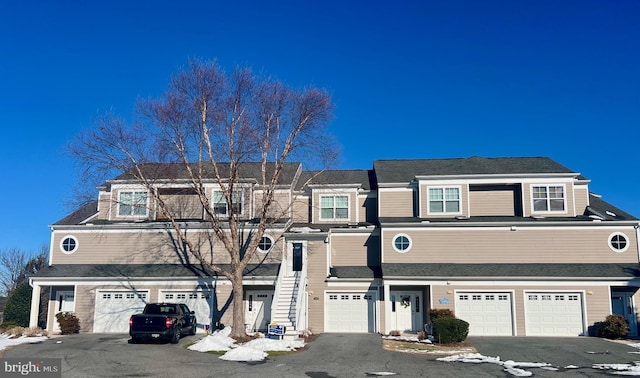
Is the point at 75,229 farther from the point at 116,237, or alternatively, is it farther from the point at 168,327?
the point at 168,327

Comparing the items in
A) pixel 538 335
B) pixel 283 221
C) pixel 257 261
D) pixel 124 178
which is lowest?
pixel 538 335

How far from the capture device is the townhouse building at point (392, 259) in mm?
23797

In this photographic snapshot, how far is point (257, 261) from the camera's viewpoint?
85.3ft

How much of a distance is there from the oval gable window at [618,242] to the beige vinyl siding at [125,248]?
60.1 feet

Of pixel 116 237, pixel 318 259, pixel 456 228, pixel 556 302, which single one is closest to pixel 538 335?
pixel 556 302

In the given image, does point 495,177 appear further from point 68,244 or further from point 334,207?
point 68,244

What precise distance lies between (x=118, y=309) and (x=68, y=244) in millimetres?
4505

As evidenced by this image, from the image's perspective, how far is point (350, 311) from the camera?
2552 cm

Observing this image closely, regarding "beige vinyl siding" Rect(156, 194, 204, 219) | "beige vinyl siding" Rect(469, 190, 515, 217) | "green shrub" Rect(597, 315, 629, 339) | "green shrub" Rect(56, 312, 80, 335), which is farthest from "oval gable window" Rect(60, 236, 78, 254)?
"green shrub" Rect(597, 315, 629, 339)

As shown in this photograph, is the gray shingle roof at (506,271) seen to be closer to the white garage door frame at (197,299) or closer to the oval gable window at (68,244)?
the white garage door frame at (197,299)

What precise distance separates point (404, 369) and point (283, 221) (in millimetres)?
13524

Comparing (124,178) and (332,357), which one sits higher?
(124,178)

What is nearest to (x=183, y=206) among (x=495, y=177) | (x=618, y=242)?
(x=495, y=177)

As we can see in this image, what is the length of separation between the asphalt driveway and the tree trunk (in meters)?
1.71
